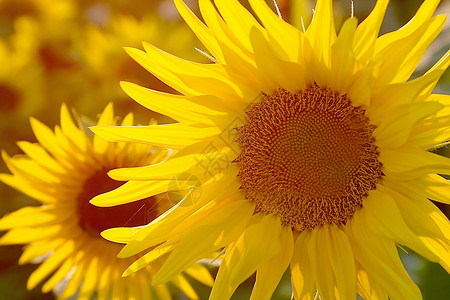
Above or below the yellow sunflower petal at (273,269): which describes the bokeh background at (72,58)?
above

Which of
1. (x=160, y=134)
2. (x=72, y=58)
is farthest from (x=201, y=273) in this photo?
(x=72, y=58)

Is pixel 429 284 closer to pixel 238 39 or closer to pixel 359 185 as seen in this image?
pixel 359 185

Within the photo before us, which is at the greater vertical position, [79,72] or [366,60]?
[79,72]

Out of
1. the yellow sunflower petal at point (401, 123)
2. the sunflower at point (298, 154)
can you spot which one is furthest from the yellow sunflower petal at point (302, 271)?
the yellow sunflower petal at point (401, 123)

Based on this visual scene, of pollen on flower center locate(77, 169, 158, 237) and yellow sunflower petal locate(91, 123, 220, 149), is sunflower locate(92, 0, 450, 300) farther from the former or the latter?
pollen on flower center locate(77, 169, 158, 237)

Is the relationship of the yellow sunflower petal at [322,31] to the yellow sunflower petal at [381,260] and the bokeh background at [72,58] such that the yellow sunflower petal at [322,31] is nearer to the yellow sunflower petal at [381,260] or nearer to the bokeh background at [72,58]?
the yellow sunflower petal at [381,260]

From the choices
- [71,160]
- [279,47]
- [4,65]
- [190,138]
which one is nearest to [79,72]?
[4,65]
